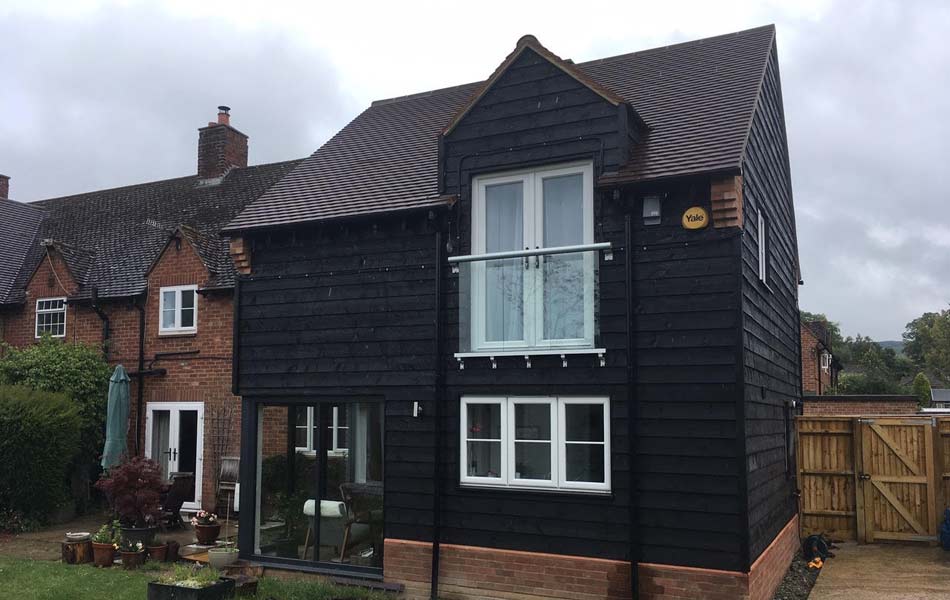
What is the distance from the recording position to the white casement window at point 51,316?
18283 mm

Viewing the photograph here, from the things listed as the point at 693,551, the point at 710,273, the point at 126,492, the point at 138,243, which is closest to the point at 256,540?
the point at 126,492

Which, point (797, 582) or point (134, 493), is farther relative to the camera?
point (134, 493)

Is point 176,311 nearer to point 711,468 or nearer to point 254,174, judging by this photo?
point 254,174

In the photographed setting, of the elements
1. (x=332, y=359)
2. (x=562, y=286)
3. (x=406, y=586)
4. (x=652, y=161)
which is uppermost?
(x=652, y=161)

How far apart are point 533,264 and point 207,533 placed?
22.2 feet

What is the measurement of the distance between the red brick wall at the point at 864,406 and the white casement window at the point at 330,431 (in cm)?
1214

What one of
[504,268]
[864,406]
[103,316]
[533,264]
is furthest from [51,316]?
[864,406]

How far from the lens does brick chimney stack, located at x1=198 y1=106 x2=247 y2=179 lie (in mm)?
21859

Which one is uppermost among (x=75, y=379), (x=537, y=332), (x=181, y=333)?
(x=181, y=333)

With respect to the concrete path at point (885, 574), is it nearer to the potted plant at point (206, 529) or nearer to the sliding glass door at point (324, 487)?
the sliding glass door at point (324, 487)

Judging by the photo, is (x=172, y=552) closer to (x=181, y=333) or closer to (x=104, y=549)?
(x=104, y=549)

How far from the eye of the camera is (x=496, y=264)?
31.5ft

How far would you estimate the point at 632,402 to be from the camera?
336 inches

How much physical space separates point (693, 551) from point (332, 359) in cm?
504
